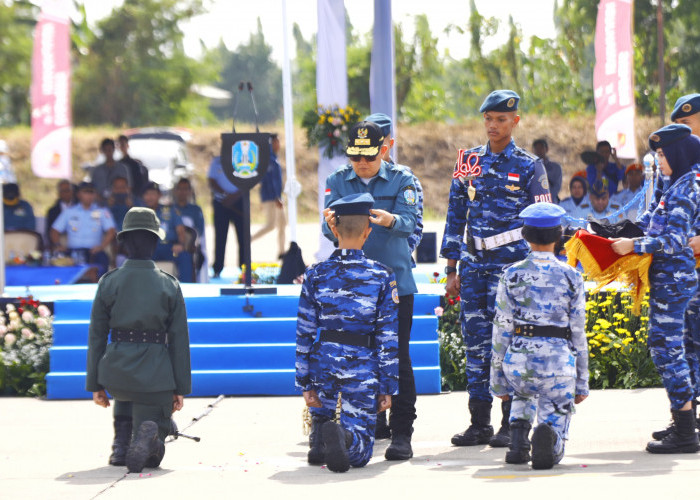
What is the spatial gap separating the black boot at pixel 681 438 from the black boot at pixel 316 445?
186cm

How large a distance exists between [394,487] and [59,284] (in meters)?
7.48

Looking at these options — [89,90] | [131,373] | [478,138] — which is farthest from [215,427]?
[89,90]

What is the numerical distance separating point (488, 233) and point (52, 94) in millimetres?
12050

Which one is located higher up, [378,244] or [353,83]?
[353,83]

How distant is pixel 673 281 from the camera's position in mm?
6516

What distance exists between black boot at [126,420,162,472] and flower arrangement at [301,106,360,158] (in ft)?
22.1

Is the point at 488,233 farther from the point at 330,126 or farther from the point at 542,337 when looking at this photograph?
the point at 330,126

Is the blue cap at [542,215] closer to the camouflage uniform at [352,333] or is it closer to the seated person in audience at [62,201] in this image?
the camouflage uniform at [352,333]

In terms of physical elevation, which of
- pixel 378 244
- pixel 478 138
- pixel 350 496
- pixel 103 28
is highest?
pixel 103 28

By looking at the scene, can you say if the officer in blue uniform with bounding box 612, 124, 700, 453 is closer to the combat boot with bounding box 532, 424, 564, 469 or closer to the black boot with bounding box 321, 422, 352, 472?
the combat boot with bounding box 532, 424, 564, 469

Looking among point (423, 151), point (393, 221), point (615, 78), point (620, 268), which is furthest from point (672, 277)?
point (423, 151)

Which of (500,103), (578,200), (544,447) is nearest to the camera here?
(544,447)

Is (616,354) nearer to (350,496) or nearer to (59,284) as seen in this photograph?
(350,496)

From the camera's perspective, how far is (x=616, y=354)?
353 inches
